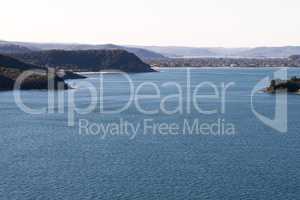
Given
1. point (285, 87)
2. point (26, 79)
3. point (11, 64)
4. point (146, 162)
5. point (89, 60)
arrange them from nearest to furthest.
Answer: point (146, 162)
point (285, 87)
point (26, 79)
point (11, 64)
point (89, 60)

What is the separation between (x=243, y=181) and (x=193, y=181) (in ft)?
6.46

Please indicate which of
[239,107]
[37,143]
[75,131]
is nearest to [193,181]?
[37,143]

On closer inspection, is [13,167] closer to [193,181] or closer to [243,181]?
[193,181]

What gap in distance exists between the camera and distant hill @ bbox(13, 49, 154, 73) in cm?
11856

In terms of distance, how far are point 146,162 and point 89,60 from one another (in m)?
100

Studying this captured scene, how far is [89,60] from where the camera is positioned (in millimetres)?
124125

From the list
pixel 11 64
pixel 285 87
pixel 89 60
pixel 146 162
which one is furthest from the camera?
pixel 89 60

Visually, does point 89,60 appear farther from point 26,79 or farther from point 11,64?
point 26,79

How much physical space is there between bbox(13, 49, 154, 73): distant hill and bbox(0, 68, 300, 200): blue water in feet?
264

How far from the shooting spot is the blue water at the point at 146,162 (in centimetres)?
2117

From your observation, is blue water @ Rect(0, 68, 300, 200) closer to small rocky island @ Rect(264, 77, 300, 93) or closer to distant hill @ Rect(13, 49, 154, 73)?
small rocky island @ Rect(264, 77, 300, 93)

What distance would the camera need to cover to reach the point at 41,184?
21.9m

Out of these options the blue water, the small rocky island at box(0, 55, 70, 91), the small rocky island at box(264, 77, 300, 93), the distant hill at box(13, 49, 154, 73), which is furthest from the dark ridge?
the blue water

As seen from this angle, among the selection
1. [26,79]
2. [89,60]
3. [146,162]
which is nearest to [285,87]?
[26,79]
